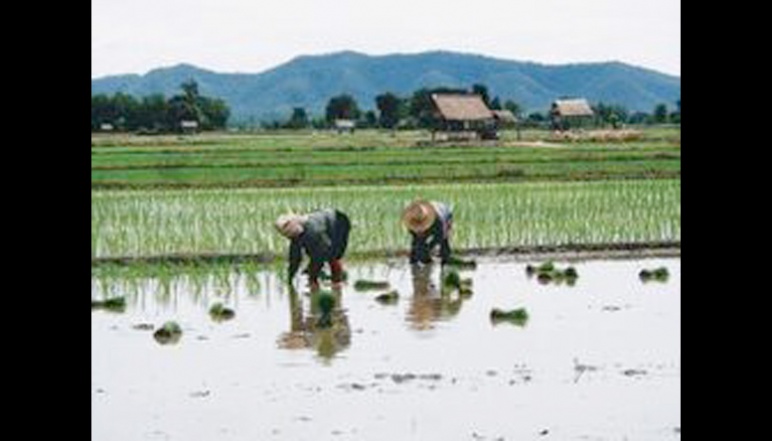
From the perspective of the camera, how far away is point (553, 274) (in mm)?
10445

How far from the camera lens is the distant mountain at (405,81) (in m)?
170

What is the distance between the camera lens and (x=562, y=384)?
6.19 m

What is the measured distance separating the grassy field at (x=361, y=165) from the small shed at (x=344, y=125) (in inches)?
783

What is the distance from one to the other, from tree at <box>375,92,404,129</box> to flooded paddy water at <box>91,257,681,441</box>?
39570 millimetres

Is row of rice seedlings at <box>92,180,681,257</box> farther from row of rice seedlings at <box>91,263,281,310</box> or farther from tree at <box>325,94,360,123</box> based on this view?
tree at <box>325,94,360,123</box>

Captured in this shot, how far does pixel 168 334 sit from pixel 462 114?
33525 mm

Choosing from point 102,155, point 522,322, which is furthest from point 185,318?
point 102,155

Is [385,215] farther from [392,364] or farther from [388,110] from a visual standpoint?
[388,110]

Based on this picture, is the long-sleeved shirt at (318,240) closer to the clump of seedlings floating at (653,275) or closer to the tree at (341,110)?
the clump of seedlings floating at (653,275)

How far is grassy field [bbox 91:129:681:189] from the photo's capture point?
19578 mm

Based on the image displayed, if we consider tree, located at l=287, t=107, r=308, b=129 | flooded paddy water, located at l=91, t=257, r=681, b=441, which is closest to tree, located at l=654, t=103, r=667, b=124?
tree, located at l=287, t=107, r=308, b=129

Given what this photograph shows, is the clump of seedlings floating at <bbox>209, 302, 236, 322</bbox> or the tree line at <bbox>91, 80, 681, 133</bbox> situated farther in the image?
the tree line at <bbox>91, 80, 681, 133</bbox>
